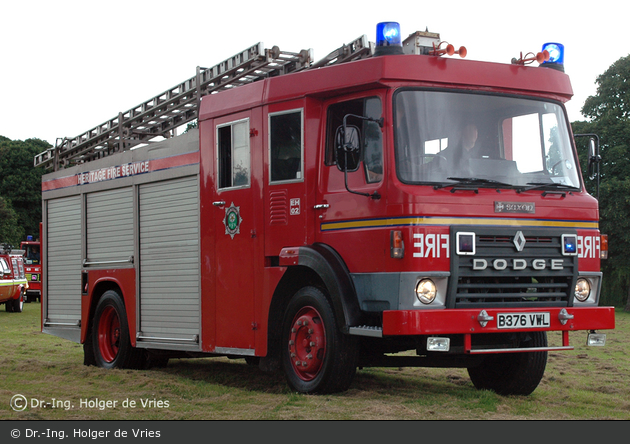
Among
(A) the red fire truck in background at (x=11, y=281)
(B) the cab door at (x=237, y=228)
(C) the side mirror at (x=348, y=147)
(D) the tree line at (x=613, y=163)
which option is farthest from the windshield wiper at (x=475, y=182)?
(D) the tree line at (x=613, y=163)

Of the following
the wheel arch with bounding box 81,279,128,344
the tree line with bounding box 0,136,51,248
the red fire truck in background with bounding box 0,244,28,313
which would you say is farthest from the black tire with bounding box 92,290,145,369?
the tree line with bounding box 0,136,51,248

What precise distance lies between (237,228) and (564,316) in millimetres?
3584

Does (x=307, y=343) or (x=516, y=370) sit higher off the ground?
(x=307, y=343)

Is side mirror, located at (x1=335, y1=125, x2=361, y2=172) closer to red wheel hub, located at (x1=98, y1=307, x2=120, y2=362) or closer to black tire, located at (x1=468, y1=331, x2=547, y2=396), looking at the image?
black tire, located at (x1=468, y1=331, x2=547, y2=396)

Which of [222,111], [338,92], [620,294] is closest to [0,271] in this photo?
[222,111]

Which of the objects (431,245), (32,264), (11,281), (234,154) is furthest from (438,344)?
(32,264)

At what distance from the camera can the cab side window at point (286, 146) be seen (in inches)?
347

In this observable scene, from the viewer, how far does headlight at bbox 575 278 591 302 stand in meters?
8.41

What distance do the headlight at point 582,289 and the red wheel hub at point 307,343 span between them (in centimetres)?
248

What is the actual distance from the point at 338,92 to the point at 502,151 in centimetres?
167

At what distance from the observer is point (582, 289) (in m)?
8.42

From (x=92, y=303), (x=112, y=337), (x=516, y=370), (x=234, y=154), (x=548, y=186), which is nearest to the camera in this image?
(x=548, y=186)

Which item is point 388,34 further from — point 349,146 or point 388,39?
point 349,146

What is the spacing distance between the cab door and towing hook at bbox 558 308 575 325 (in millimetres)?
3093
